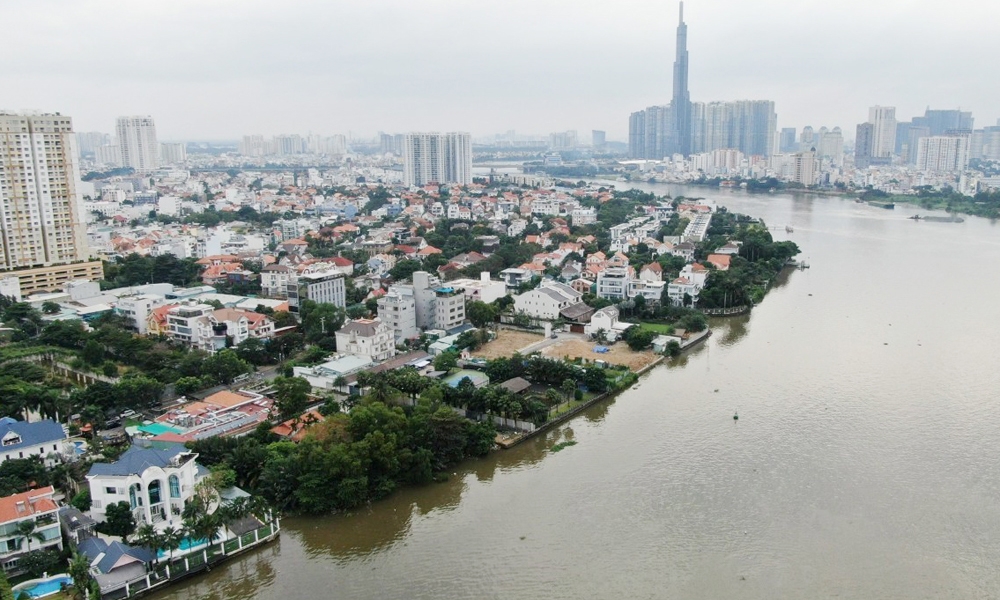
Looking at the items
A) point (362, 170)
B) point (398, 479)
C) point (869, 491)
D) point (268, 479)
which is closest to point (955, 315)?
point (869, 491)

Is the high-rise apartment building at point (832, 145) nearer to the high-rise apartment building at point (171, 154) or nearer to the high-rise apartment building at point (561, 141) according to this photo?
the high-rise apartment building at point (561, 141)

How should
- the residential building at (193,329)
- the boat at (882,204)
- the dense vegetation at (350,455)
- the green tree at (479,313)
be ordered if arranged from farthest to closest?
the boat at (882,204)
the green tree at (479,313)
the residential building at (193,329)
the dense vegetation at (350,455)

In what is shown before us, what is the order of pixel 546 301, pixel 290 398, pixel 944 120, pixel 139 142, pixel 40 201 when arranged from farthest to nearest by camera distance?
pixel 944 120, pixel 139 142, pixel 40 201, pixel 546 301, pixel 290 398

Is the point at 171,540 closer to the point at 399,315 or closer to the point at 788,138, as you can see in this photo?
the point at 399,315

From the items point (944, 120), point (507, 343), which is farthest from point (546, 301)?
point (944, 120)

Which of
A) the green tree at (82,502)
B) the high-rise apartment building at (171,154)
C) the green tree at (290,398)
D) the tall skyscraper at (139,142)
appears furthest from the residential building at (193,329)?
the high-rise apartment building at (171,154)

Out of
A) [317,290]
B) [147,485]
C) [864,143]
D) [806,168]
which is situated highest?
[864,143]

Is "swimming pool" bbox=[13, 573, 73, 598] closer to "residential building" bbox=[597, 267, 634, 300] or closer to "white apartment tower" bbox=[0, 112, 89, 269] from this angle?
"residential building" bbox=[597, 267, 634, 300]
